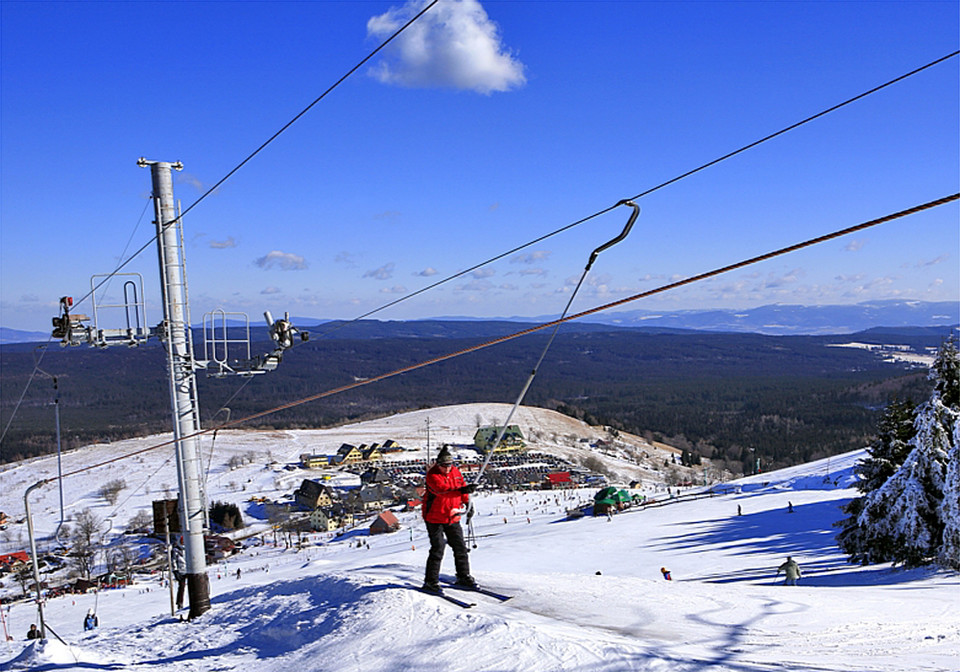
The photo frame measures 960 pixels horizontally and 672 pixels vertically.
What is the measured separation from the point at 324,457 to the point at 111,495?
21695mm

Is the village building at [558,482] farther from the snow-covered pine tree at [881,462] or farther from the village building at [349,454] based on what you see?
the snow-covered pine tree at [881,462]

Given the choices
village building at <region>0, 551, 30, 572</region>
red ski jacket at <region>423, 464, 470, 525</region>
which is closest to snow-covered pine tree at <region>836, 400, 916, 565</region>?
red ski jacket at <region>423, 464, 470, 525</region>

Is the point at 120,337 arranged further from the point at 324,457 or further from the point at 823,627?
the point at 324,457

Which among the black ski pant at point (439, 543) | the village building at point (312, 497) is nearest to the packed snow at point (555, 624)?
the black ski pant at point (439, 543)

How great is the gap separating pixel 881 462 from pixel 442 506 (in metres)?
14.7

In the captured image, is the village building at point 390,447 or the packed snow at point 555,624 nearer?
the packed snow at point 555,624

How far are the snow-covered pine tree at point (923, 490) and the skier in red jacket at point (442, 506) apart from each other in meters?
11.8

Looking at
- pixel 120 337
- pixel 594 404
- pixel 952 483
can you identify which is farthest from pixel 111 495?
pixel 594 404

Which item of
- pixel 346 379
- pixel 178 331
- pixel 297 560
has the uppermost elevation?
pixel 346 379

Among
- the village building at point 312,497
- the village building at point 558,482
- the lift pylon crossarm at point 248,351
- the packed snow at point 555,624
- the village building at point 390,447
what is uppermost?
the lift pylon crossarm at point 248,351

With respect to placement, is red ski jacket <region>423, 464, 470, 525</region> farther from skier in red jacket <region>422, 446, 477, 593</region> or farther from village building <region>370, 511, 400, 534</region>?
village building <region>370, 511, 400, 534</region>

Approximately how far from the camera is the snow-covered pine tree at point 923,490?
15992 millimetres

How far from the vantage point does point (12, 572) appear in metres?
35.8

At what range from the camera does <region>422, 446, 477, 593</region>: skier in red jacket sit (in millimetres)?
8445
